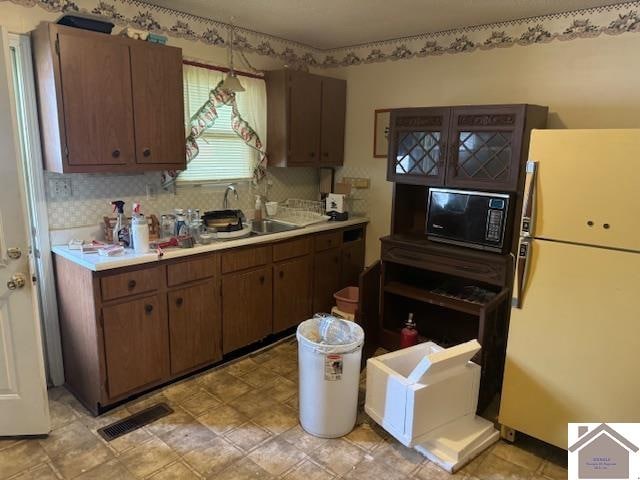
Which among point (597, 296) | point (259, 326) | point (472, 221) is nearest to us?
point (597, 296)

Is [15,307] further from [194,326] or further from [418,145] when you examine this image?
[418,145]

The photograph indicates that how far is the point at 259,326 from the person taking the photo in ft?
10.9

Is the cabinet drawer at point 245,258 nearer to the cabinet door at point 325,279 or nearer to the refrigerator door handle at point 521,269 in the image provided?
the cabinet door at point 325,279

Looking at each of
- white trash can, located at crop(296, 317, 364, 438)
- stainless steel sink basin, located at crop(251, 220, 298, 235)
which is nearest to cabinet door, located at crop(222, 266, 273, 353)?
stainless steel sink basin, located at crop(251, 220, 298, 235)

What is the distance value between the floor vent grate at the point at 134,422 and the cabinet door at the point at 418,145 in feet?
7.12

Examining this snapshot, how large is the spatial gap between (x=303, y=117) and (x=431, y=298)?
1.81 meters

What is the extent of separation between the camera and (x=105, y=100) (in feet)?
8.24

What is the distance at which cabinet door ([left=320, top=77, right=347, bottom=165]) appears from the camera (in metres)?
3.88

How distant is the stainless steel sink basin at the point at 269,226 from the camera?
11.5 feet

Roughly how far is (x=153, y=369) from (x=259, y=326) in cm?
83

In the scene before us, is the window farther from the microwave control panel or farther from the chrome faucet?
the microwave control panel

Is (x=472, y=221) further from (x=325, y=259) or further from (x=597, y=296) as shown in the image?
(x=325, y=259)

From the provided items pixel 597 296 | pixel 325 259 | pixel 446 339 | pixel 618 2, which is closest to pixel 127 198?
pixel 325 259

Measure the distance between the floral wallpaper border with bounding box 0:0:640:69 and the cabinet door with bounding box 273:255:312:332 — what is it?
69.2 inches
